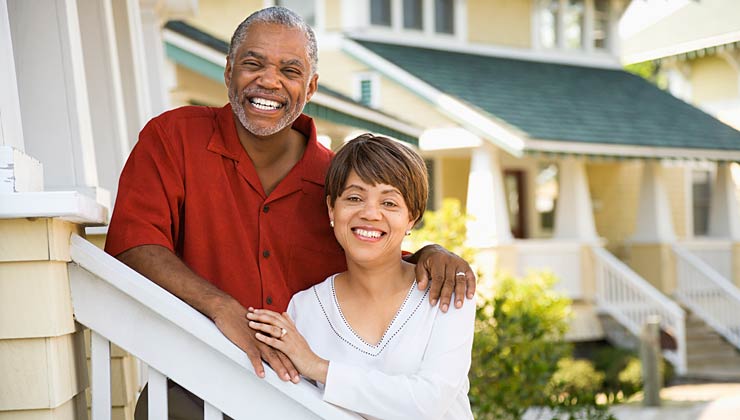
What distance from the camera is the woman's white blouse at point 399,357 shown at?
9.01ft

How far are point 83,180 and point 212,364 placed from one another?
906 millimetres

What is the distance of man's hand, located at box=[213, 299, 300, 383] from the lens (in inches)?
105

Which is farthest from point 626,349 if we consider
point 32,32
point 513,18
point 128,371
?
point 32,32

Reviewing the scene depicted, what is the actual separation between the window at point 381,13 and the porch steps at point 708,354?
725 cm

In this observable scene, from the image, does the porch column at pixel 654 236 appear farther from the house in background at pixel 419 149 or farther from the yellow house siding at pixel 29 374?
the yellow house siding at pixel 29 374

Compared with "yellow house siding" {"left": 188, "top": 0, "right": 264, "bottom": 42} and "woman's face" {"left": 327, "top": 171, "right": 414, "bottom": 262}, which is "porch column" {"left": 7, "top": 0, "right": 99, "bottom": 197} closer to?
"woman's face" {"left": 327, "top": 171, "right": 414, "bottom": 262}

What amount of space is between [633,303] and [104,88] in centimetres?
1239

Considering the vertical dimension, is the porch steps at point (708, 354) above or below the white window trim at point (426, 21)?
below

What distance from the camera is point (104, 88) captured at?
4.70m

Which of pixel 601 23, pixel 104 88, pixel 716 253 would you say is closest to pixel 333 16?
pixel 601 23

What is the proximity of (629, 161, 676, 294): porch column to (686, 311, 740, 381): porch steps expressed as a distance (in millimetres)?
927

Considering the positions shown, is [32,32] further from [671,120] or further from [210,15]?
[671,120]

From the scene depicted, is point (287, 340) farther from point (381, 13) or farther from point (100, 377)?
point (381, 13)

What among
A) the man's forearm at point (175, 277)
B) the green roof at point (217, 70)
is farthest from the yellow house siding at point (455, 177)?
the man's forearm at point (175, 277)
